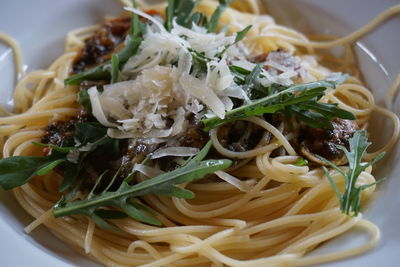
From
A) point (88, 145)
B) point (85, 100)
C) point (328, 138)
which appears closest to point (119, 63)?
point (85, 100)

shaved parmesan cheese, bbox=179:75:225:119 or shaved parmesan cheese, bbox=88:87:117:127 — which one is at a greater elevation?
shaved parmesan cheese, bbox=179:75:225:119

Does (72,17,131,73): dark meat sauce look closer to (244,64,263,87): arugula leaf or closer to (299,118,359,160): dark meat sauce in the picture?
(244,64,263,87): arugula leaf

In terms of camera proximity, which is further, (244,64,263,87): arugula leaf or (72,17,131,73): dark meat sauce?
(72,17,131,73): dark meat sauce

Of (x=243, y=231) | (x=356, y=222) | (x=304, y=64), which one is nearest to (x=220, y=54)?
(x=304, y=64)

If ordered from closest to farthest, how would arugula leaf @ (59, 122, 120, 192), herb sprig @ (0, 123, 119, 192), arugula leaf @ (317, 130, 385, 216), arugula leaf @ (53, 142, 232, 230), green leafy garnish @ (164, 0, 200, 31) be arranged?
arugula leaf @ (317, 130, 385, 216)
arugula leaf @ (53, 142, 232, 230)
herb sprig @ (0, 123, 119, 192)
arugula leaf @ (59, 122, 120, 192)
green leafy garnish @ (164, 0, 200, 31)

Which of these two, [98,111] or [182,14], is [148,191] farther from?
[182,14]

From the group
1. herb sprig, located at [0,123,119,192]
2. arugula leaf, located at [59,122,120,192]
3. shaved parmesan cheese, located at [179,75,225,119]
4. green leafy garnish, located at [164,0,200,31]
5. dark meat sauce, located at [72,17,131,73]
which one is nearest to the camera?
shaved parmesan cheese, located at [179,75,225,119]

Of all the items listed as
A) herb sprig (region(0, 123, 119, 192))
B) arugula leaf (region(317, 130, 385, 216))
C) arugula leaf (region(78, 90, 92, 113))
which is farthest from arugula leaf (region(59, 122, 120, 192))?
arugula leaf (region(317, 130, 385, 216))

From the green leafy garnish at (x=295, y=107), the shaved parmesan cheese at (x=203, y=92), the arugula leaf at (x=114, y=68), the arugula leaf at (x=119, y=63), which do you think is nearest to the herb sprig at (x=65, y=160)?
the arugula leaf at (x=114, y=68)

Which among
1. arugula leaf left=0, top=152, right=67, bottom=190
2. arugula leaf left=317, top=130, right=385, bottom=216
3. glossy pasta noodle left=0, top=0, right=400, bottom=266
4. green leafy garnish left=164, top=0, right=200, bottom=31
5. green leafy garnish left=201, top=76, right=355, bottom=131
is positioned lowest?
glossy pasta noodle left=0, top=0, right=400, bottom=266
